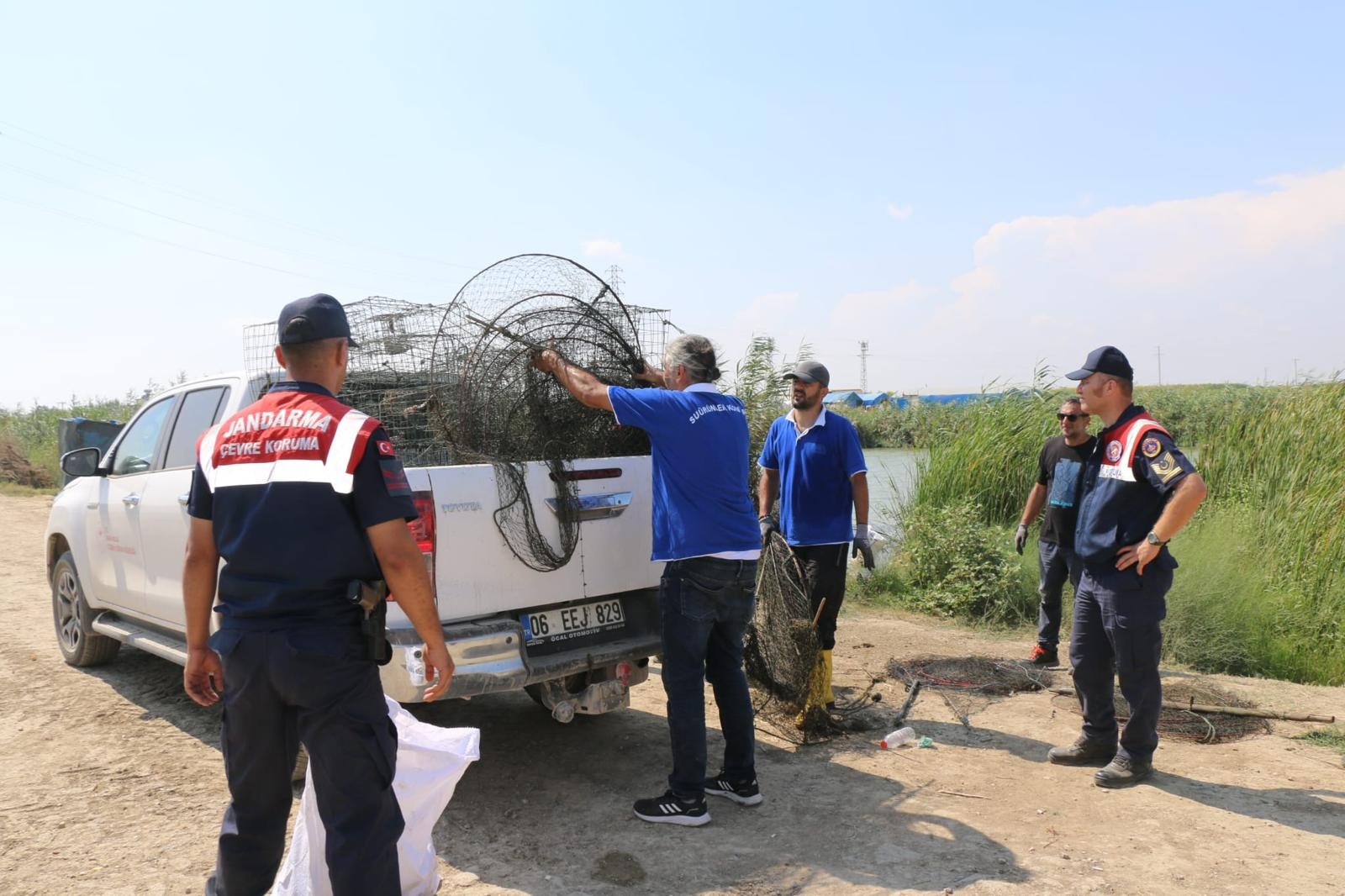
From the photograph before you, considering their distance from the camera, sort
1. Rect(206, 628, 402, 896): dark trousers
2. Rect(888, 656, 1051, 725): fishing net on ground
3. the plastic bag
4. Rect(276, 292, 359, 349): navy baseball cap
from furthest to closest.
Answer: Rect(888, 656, 1051, 725): fishing net on ground, the plastic bag, Rect(276, 292, 359, 349): navy baseball cap, Rect(206, 628, 402, 896): dark trousers

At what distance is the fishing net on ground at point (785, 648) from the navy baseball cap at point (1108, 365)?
1814 mm

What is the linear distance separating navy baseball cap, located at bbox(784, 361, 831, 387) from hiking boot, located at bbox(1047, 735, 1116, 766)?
2.37 metres

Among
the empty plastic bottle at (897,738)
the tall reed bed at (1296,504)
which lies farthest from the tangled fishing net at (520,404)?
the tall reed bed at (1296,504)

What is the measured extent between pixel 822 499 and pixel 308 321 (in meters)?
3.38

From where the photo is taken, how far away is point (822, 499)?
543cm

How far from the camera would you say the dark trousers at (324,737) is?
2.55 m

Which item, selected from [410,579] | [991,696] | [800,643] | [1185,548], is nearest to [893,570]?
[1185,548]

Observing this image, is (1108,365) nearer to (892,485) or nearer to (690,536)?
(690,536)

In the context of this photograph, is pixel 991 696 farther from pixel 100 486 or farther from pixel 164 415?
pixel 100 486

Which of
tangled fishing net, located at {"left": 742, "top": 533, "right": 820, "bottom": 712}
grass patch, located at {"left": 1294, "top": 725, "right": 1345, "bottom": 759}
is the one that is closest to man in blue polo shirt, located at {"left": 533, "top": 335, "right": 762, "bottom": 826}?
tangled fishing net, located at {"left": 742, "top": 533, "right": 820, "bottom": 712}

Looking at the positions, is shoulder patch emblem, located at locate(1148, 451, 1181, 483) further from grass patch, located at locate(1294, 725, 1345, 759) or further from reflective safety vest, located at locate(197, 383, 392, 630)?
reflective safety vest, located at locate(197, 383, 392, 630)

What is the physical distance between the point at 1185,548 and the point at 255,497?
26.9 ft

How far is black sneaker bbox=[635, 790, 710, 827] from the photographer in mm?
4008

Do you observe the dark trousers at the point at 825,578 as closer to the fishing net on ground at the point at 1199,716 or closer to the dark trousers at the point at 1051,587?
the fishing net on ground at the point at 1199,716
